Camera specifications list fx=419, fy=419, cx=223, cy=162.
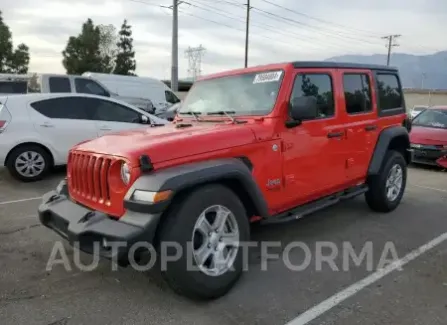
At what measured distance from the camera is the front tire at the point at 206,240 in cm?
310

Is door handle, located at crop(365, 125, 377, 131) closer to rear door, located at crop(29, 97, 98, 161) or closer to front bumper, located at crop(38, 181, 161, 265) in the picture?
front bumper, located at crop(38, 181, 161, 265)

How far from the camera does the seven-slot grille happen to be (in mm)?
3342

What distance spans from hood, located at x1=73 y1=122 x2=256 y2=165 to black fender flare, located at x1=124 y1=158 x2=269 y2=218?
122 millimetres

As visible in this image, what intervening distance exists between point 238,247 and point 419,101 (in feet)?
155

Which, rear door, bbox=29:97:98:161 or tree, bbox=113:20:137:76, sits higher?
tree, bbox=113:20:137:76

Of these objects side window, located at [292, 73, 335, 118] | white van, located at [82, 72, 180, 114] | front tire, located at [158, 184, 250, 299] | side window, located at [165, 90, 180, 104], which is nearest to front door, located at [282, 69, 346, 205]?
side window, located at [292, 73, 335, 118]

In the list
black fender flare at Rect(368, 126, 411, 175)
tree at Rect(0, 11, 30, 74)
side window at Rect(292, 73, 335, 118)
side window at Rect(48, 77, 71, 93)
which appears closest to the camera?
side window at Rect(292, 73, 335, 118)

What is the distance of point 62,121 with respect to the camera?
7852 mm

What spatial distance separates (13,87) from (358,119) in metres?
13.8

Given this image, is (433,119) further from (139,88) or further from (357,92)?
(139,88)

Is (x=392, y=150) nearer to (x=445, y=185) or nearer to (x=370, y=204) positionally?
(x=370, y=204)

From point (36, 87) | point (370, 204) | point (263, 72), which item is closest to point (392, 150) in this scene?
point (370, 204)

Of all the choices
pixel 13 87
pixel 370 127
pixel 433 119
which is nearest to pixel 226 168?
pixel 370 127

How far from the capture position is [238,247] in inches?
139
